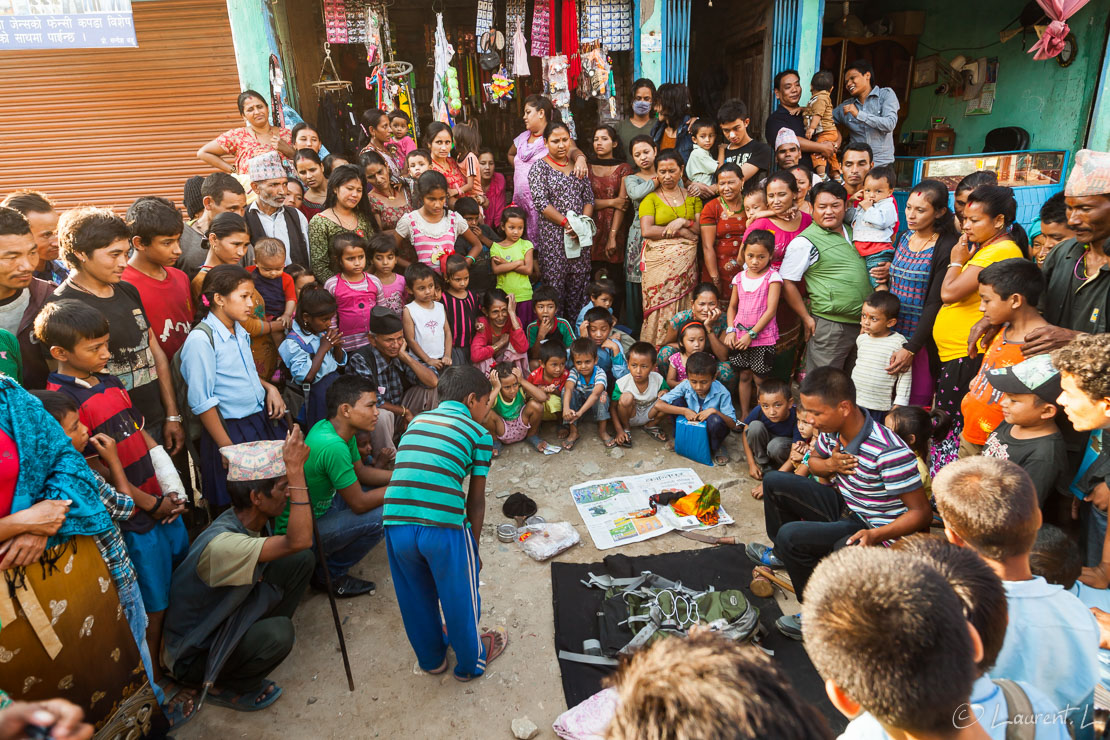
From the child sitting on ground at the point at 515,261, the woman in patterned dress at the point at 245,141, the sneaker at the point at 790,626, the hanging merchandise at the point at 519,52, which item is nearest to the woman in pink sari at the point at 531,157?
the child sitting on ground at the point at 515,261

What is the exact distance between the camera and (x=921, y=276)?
13.3 ft

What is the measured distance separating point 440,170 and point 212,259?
233cm

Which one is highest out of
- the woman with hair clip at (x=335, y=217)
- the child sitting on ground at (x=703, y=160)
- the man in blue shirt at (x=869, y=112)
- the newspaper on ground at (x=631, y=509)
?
the man in blue shirt at (x=869, y=112)

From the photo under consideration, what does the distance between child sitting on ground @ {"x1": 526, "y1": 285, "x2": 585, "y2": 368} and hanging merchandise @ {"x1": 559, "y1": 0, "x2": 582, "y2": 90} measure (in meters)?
2.75

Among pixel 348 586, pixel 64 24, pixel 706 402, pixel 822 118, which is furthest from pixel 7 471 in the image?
pixel 822 118

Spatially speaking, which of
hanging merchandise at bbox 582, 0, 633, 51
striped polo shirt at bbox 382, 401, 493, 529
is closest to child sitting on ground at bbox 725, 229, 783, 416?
striped polo shirt at bbox 382, 401, 493, 529

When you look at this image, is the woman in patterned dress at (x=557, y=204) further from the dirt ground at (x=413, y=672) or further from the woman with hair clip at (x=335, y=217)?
the dirt ground at (x=413, y=672)

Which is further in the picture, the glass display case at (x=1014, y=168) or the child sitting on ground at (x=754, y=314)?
the glass display case at (x=1014, y=168)

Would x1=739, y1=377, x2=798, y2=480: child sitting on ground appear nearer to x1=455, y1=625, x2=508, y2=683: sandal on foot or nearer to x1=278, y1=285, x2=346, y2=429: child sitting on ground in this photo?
x1=455, y1=625, x2=508, y2=683: sandal on foot

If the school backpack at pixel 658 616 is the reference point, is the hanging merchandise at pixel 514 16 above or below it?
above

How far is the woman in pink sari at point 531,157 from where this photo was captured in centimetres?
562

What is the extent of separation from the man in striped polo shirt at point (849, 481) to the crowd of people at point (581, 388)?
16mm

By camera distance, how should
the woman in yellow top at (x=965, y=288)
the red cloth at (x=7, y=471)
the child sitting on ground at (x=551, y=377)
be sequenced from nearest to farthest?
the red cloth at (x=7, y=471)
the woman in yellow top at (x=965, y=288)
the child sitting on ground at (x=551, y=377)

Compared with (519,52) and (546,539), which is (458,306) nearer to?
(546,539)
